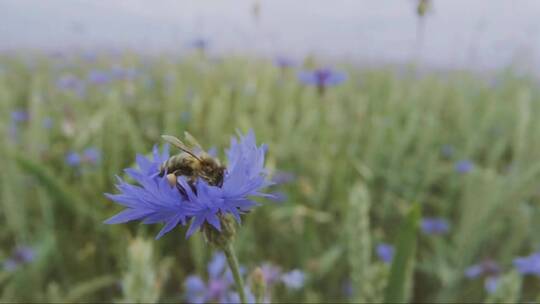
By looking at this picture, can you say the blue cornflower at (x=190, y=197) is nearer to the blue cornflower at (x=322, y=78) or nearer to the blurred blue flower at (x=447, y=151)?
the blue cornflower at (x=322, y=78)

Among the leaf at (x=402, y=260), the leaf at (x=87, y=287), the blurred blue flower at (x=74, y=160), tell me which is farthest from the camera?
the blurred blue flower at (x=74, y=160)

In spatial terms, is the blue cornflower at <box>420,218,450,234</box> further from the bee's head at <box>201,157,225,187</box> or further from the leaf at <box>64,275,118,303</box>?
the bee's head at <box>201,157,225,187</box>

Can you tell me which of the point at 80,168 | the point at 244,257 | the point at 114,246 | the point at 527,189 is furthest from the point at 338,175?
the point at 80,168

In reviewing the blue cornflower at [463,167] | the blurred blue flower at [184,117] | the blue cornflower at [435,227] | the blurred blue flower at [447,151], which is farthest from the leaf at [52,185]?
the blurred blue flower at [447,151]

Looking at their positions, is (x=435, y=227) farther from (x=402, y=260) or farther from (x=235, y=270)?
(x=235, y=270)

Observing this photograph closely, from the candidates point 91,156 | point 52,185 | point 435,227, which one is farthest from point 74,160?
point 435,227

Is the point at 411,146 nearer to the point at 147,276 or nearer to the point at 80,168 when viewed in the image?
the point at 80,168
